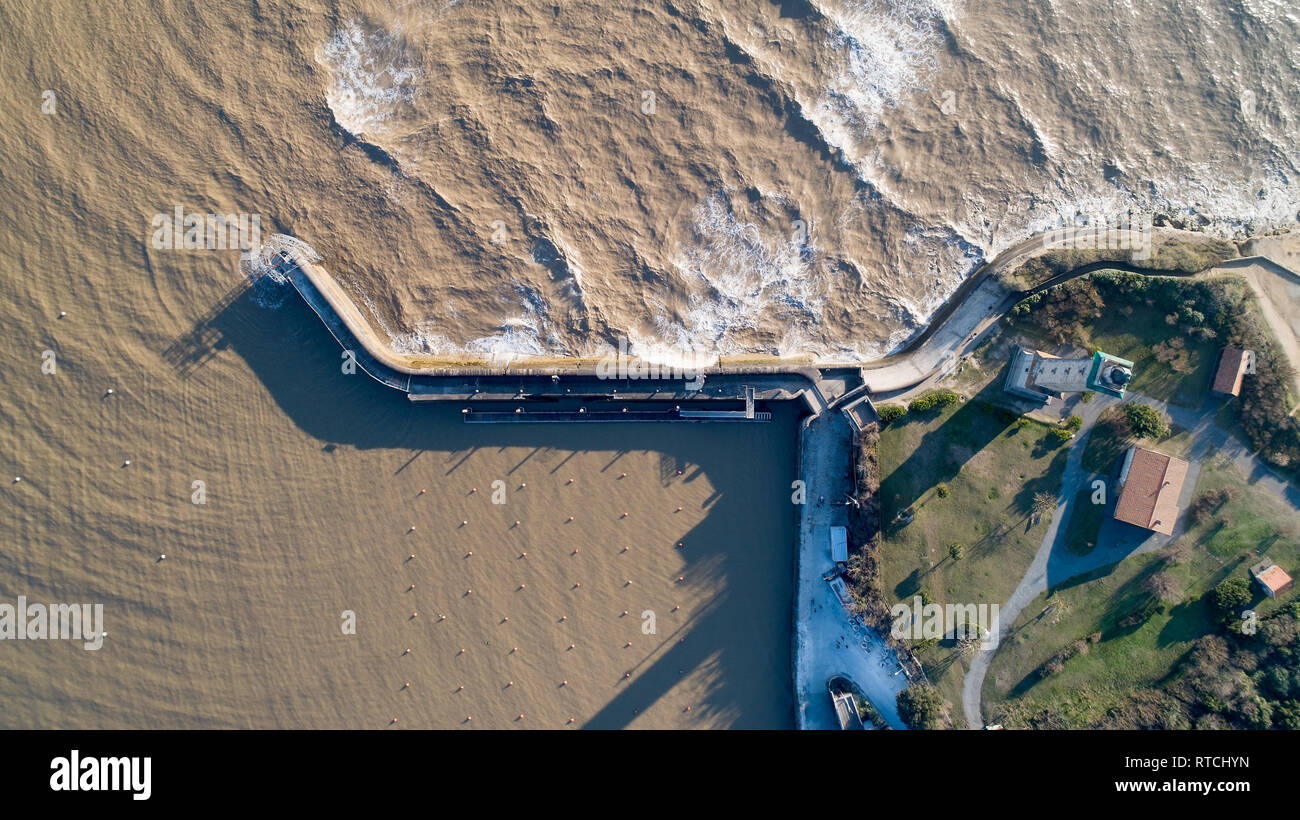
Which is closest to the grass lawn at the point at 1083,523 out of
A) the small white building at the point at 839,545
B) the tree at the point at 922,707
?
the tree at the point at 922,707

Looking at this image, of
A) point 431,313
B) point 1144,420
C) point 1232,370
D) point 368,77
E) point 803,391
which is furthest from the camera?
point 431,313

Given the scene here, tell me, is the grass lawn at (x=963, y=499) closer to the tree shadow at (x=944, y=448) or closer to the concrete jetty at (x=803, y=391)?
the tree shadow at (x=944, y=448)

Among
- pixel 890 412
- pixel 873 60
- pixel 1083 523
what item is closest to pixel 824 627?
pixel 890 412

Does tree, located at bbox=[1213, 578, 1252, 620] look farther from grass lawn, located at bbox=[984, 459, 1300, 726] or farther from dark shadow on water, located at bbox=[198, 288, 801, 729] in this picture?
dark shadow on water, located at bbox=[198, 288, 801, 729]

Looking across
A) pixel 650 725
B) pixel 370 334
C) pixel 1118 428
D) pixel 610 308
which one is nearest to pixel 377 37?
pixel 370 334

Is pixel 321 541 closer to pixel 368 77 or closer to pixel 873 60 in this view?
pixel 368 77

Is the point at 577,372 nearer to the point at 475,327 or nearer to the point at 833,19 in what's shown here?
the point at 475,327

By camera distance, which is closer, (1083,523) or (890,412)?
(890,412)
